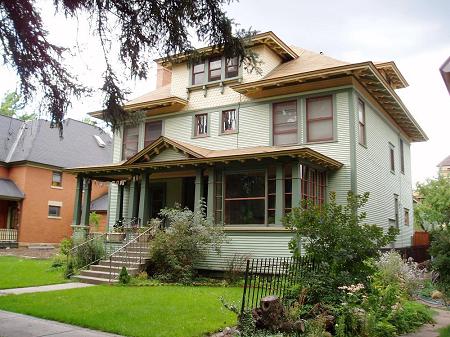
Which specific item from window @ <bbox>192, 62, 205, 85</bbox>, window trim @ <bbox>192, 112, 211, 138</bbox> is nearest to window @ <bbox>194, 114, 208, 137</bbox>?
window trim @ <bbox>192, 112, 211, 138</bbox>

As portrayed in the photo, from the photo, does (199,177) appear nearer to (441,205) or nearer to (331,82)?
(331,82)

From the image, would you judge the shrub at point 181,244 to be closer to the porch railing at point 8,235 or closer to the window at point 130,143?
the window at point 130,143

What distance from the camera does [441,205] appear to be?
36.1m

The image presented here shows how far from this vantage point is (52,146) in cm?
3419

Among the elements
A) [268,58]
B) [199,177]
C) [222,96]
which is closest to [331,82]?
[268,58]

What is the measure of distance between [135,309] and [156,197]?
41.3 ft

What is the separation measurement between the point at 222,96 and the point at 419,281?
11117 mm

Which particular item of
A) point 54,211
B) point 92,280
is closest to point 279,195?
point 92,280

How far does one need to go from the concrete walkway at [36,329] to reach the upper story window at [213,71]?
1371 cm

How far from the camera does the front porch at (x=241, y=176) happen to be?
601 inches

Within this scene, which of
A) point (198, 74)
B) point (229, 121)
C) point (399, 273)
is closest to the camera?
point (399, 273)

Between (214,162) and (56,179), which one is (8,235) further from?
(214,162)

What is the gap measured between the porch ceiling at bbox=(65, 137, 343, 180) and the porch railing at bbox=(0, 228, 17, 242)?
13162mm

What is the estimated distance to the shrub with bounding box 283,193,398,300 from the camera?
28.7ft
